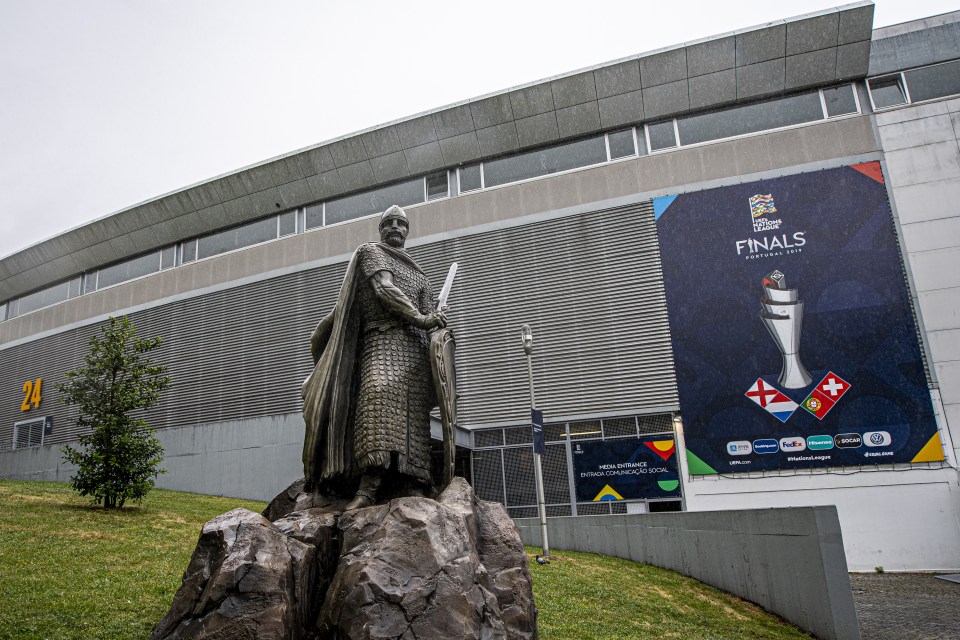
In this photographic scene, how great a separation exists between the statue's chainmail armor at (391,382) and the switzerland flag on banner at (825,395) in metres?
14.9

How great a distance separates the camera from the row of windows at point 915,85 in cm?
1953

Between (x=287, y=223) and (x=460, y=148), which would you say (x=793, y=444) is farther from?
(x=287, y=223)

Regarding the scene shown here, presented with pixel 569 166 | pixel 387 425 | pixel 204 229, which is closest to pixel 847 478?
pixel 569 166

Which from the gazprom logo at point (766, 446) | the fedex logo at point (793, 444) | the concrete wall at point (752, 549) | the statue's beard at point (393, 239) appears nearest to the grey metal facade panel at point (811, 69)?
the fedex logo at point (793, 444)

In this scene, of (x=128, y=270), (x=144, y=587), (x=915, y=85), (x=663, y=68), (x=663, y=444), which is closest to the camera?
(x=144, y=587)

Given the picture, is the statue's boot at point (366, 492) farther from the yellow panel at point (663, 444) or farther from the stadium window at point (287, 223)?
the stadium window at point (287, 223)

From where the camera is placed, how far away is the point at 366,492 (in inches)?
196

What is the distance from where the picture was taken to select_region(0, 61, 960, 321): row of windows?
65.1 ft

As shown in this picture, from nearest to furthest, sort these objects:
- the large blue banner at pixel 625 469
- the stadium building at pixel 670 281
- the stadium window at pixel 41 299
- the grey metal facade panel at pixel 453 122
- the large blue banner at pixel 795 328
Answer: the large blue banner at pixel 795 328, the stadium building at pixel 670 281, the large blue banner at pixel 625 469, the grey metal facade panel at pixel 453 122, the stadium window at pixel 41 299

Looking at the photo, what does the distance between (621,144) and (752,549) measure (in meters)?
14.3

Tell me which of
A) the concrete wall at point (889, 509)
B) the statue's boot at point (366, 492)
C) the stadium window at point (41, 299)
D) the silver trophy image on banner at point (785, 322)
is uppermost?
the stadium window at point (41, 299)

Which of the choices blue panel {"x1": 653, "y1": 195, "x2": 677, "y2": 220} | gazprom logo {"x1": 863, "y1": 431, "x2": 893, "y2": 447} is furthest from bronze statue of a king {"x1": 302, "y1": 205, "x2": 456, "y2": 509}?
blue panel {"x1": 653, "y1": 195, "x2": 677, "y2": 220}

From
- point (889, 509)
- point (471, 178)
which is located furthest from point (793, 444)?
point (471, 178)

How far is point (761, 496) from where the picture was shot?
17547 millimetres
